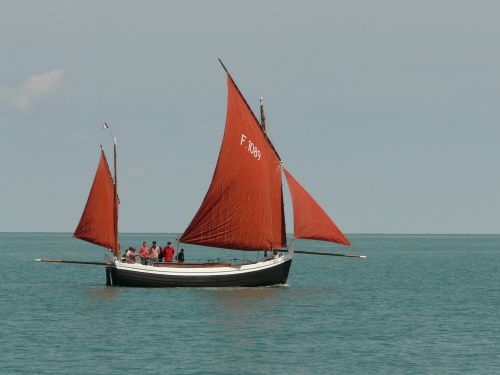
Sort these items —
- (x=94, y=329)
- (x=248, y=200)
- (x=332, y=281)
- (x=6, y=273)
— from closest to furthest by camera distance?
(x=94, y=329)
(x=248, y=200)
(x=332, y=281)
(x=6, y=273)

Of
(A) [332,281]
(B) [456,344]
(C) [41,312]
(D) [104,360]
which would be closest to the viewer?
(D) [104,360]

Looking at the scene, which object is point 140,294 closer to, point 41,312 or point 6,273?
point 41,312

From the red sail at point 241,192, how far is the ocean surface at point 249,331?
3392 mm

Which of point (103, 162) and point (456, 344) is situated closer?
point (456, 344)

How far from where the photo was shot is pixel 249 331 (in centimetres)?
4619

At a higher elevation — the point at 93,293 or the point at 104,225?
the point at 104,225

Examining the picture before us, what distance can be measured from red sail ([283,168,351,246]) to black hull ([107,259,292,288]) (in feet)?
11.2

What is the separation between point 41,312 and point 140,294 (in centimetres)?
865

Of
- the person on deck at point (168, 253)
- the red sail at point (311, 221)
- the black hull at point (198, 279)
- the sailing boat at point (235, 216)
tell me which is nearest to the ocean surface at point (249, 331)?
the black hull at point (198, 279)

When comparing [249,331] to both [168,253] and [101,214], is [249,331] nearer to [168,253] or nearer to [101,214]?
[168,253]

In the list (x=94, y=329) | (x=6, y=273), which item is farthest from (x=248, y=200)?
(x=6, y=273)

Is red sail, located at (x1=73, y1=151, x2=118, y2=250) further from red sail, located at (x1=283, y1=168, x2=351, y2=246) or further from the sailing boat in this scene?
red sail, located at (x1=283, y1=168, x2=351, y2=246)

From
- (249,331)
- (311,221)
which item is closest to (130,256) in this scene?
(311,221)

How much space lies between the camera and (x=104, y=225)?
206 ft
